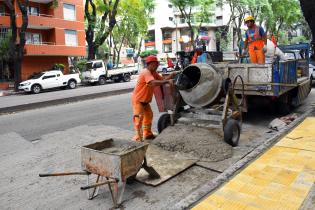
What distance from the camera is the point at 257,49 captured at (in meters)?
8.63

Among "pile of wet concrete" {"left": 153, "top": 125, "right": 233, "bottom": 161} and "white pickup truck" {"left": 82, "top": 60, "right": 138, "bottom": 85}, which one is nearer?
"pile of wet concrete" {"left": 153, "top": 125, "right": 233, "bottom": 161}

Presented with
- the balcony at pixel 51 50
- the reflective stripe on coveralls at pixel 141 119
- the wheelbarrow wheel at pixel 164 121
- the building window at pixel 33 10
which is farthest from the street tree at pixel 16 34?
the reflective stripe on coveralls at pixel 141 119

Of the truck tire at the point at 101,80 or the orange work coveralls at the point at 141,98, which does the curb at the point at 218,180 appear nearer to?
the orange work coveralls at the point at 141,98

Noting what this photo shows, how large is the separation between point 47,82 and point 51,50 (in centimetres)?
767

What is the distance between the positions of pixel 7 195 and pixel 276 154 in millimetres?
3983

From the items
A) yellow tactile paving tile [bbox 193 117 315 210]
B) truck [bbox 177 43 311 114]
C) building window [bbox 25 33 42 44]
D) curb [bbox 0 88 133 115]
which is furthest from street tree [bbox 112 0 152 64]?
yellow tactile paving tile [bbox 193 117 315 210]

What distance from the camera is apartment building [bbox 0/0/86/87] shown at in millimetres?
27859

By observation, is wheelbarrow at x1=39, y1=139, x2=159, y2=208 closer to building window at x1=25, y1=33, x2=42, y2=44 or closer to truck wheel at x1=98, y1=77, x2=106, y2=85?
truck wheel at x1=98, y1=77, x2=106, y2=85

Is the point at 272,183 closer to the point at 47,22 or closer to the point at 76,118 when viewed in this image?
the point at 76,118

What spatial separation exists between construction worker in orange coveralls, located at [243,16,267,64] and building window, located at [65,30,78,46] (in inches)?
996

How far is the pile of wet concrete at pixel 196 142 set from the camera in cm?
551

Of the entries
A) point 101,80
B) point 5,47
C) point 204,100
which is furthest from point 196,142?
point 5,47

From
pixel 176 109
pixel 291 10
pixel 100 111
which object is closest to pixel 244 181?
pixel 176 109

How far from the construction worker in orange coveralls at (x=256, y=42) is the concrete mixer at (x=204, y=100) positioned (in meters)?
2.25
